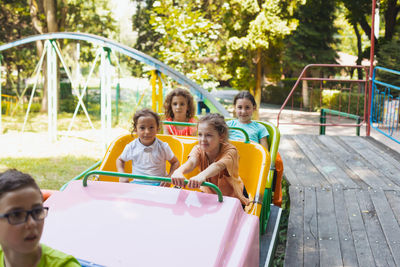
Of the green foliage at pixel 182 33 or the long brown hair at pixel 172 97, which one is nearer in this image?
the long brown hair at pixel 172 97

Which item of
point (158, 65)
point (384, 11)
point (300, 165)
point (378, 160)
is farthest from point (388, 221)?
point (384, 11)

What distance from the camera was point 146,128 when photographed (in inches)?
124

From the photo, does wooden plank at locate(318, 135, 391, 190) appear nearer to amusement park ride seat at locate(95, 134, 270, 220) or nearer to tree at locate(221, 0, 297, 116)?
amusement park ride seat at locate(95, 134, 270, 220)

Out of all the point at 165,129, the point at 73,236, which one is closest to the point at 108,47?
the point at 165,129

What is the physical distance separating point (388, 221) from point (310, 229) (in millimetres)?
677

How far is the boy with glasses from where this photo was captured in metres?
1.25

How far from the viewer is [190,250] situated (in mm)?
2025

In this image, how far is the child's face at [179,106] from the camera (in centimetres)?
410

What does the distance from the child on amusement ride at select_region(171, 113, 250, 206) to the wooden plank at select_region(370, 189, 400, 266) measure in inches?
52.1

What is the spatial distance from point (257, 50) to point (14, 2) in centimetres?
1027

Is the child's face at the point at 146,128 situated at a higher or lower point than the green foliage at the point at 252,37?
lower

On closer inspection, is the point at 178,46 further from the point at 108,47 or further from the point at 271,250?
the point at 271,250

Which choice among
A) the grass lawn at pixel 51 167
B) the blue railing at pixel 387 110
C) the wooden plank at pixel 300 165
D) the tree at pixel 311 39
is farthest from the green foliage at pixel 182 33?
the tree at pixel 311 39

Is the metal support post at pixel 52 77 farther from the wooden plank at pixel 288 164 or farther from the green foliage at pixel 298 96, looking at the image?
the green foliage at pixel 298 96
